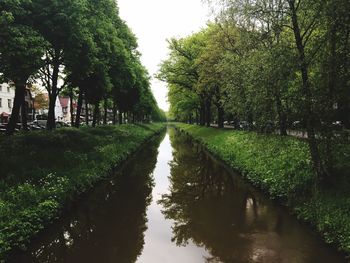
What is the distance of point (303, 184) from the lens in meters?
12.8

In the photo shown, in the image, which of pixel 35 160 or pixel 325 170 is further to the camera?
pixel 35 160

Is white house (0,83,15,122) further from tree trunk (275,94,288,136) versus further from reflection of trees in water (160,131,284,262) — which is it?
tree trunk (275,94,288,136)

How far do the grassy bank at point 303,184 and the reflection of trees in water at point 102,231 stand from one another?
5.18 metres

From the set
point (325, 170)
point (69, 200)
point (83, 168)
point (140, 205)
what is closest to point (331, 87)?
point (325, 170)

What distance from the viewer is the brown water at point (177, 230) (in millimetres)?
8844

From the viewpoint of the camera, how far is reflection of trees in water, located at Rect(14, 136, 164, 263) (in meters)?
8.81

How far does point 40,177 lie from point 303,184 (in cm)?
994

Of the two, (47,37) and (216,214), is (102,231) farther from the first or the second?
(47,37)

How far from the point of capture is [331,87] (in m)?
11.5

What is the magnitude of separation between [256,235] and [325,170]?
12.9 feet

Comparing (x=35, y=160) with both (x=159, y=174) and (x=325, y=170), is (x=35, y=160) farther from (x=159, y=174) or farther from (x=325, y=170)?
(x=325, y=170)

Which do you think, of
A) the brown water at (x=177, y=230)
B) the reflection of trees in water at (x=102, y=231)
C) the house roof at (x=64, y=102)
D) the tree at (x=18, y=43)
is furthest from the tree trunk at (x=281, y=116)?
the house roof at (x=64, y=102)

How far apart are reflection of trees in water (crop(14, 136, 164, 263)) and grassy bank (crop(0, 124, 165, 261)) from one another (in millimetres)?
504

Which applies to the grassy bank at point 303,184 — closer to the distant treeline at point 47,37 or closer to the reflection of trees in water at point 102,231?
the reflection of trees in water at point 102,231
